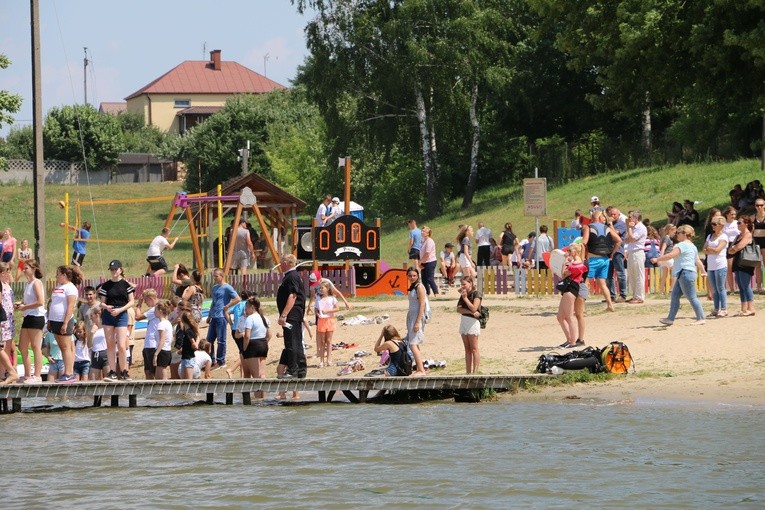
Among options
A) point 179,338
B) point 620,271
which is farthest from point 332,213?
point 179,338

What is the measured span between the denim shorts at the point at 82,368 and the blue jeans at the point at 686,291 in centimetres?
832

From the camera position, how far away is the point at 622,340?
19.2m

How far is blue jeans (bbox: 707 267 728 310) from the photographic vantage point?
1936 cm

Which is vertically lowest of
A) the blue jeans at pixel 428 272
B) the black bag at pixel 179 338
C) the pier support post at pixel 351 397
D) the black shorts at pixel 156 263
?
the pier support post at pixel 351 397

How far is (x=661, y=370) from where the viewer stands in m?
17.7

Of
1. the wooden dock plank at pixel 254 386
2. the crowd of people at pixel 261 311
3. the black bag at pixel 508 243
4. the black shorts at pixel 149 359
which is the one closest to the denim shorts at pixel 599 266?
the crowd of people at pixel 261 311

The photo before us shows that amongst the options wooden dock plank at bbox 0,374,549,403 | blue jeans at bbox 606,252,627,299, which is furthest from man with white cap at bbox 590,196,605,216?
wooden dock plank at bbox 0,374,549,403

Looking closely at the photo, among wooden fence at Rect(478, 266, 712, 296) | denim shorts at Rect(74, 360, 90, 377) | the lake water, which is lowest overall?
the lake water

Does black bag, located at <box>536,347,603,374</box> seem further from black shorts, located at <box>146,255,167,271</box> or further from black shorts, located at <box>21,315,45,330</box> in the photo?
black shorts, located at <box>146,255,167,271</box>

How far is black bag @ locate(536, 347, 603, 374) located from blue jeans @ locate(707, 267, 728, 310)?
2.76 meters

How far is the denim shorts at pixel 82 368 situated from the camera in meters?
19.3

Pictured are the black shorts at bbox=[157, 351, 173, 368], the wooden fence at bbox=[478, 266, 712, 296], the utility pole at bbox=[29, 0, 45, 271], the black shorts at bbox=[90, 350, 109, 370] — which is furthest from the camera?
the utility pole at bbox=[29, 0, 45, 271]

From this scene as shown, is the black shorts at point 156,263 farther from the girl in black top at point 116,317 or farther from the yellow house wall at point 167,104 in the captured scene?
→ the yellow house wall at point 167,104

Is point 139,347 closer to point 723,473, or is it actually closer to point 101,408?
point 101,408
